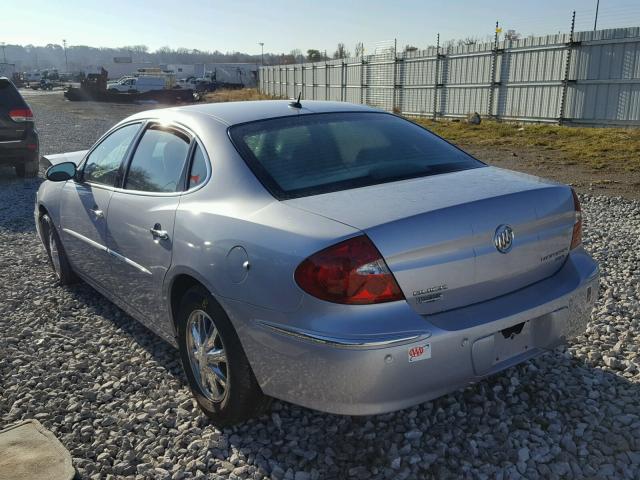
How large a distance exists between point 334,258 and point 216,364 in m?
1.04

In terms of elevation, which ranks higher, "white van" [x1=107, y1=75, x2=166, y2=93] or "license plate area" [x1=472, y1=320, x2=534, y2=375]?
"white van" [x1=107, y1=75, x2=166, y2=93]

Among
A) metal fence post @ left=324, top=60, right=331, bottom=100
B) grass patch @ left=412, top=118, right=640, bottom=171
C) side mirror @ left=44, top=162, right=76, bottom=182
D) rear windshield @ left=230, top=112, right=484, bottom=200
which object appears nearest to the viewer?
rear windshield @ left=230, top=112, right=484, bottom=200

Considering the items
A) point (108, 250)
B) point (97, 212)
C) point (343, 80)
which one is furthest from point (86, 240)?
point (343, 80)

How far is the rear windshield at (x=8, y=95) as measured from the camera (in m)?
10.5

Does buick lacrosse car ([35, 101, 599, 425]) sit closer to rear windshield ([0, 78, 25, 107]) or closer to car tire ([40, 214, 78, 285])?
car tire ([40, 214, 78, 285])

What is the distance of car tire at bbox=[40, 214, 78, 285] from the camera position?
500 centimetres

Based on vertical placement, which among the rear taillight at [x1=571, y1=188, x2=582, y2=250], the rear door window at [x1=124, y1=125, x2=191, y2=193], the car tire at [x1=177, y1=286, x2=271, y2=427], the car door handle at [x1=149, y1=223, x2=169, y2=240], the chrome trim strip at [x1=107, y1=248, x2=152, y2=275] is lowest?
the car tire at [x1=177, y1=286, x2=271, y2=427]

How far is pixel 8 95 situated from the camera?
10.6 meters

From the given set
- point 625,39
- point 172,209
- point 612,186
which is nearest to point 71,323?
point 172,209

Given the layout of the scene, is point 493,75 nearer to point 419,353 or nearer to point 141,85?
point 419,353

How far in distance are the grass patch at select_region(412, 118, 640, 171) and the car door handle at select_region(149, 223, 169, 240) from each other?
9909 millimetres

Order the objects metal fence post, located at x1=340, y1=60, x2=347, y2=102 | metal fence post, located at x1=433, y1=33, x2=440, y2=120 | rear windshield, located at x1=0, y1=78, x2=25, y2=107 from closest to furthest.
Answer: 1. rear windshield, located at x1=0, y1=78, x2=25, y2=107
2. metal fence post, located at x1=433, y1=33, x2=440, y2=120
3. metal fence post, located at x1=340, y1=60, x2=347, y2=102

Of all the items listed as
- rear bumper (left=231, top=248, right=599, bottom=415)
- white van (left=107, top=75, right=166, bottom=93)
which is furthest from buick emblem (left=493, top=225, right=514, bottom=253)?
white van (left=107, top=75, right=166, bottom=93)

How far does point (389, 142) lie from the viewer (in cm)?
337
